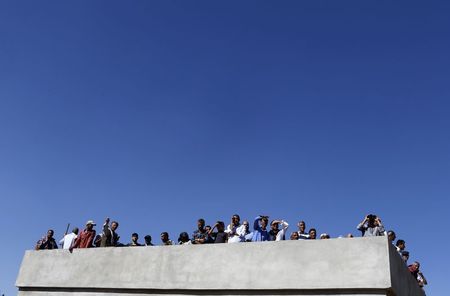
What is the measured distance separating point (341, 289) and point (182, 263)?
11.2 feet

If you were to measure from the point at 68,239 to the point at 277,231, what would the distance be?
5.22 metres

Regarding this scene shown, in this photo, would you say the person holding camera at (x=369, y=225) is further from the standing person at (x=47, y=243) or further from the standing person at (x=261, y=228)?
the standing person at (x=47, y=243)

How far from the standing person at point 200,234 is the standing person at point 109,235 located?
226 cm

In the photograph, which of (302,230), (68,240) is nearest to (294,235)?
(302,230)

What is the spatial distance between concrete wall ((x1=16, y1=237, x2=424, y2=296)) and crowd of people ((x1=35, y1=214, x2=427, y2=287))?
0.54 m

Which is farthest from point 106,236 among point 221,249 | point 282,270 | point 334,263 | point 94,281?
point 334,263

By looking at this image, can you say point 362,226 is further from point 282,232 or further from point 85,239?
point 85,239

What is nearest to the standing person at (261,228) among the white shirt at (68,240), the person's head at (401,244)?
the person's head at (401,244)

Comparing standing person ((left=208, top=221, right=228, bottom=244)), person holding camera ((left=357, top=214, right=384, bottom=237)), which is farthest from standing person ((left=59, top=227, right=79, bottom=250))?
person holding camera ((left=357, top=214, right=384, bottom=237))

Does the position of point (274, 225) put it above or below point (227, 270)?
above

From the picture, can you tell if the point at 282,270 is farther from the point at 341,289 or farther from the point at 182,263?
the point at 182,263

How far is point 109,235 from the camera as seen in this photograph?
1328 cm

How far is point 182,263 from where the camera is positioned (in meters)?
11.2

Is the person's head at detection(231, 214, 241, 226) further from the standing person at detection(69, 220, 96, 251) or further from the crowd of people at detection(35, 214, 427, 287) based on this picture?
the standing person at detection(69, 220, 96, 251)
